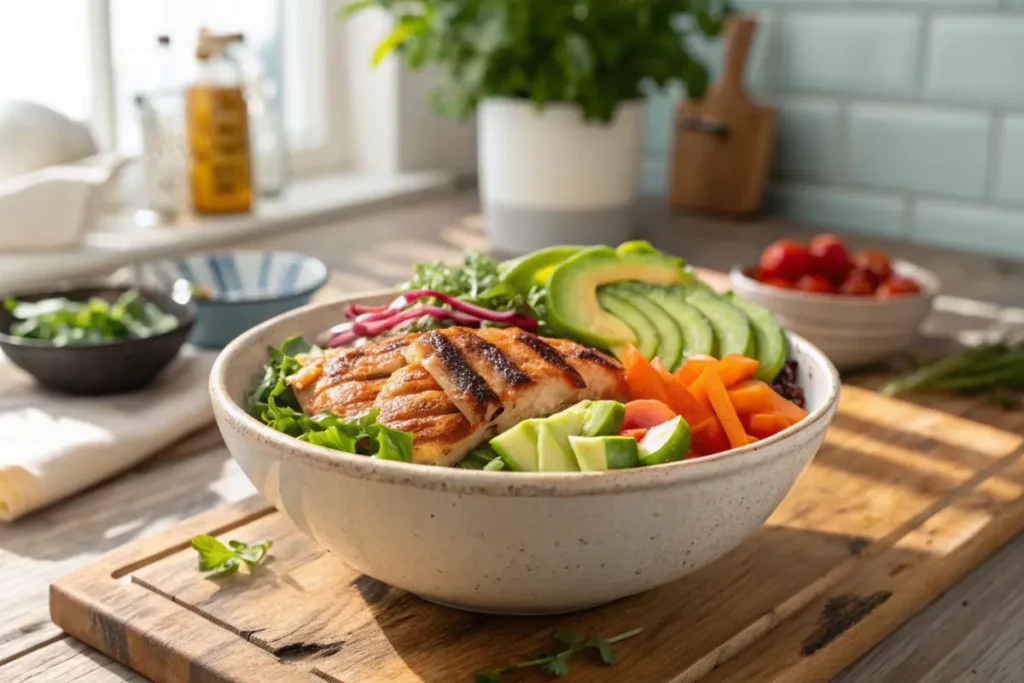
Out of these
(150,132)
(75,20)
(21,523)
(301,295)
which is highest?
(75,20)

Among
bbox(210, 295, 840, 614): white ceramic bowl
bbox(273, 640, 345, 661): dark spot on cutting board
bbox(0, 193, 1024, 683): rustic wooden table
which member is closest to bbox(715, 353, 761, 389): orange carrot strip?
bbox(210, 295, 840, 614): white ceramic bowl

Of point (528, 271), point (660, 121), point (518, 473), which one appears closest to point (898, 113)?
point (660, 121)

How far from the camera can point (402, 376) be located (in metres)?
0.89

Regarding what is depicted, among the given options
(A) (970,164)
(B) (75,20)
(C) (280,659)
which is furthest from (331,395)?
(A) (970,164)

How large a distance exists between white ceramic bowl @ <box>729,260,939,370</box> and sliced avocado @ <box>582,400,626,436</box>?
675mm

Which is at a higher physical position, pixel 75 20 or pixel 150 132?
pixel 75 20

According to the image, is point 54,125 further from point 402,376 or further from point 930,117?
point 930,117

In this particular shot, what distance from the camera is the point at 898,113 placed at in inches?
93.4

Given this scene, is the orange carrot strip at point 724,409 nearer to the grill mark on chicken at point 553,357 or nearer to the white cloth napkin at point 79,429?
the grill mark on chicken at point 553,357

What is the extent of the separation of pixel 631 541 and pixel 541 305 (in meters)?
0.34

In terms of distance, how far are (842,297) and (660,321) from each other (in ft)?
1.57

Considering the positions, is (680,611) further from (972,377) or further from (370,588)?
(972,377)

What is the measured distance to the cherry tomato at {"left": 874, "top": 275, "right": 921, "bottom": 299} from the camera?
1529mm

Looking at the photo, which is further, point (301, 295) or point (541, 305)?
point (301, 295)
